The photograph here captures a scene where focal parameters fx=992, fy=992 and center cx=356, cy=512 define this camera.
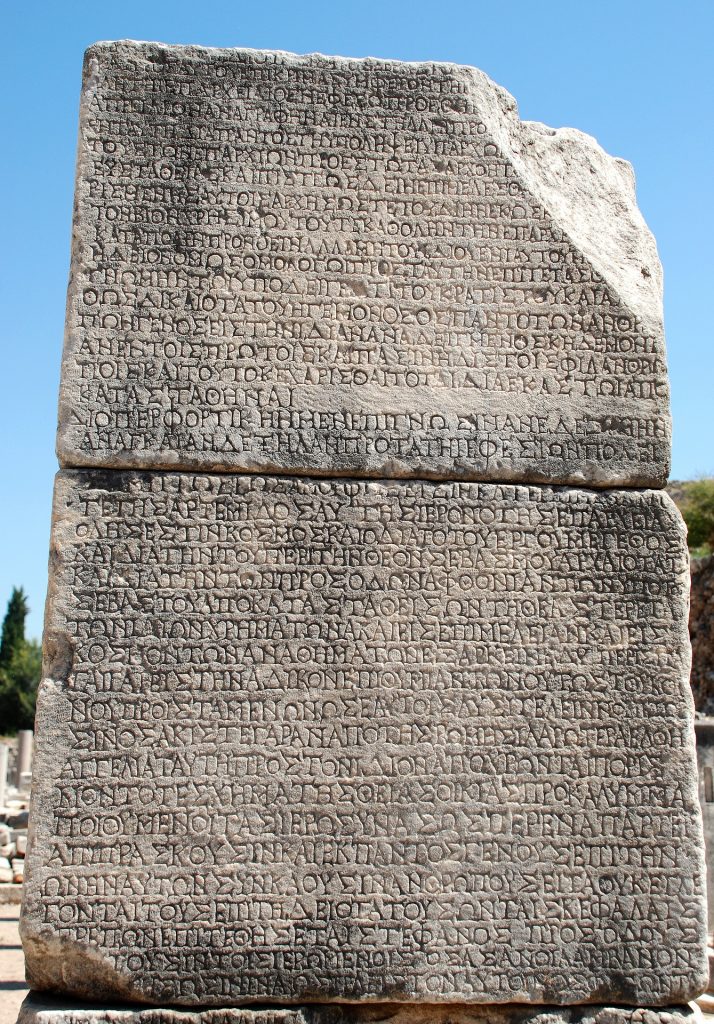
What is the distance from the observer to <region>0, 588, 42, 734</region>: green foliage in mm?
39594

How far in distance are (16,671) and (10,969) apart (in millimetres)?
33612

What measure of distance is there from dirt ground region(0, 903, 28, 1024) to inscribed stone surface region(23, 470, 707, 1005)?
510 cm

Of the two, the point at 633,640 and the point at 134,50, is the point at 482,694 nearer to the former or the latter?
the point at 633,640

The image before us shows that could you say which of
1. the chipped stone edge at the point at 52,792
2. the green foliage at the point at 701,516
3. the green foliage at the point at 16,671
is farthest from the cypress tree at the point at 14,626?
the chipped stone edge at the point at 52,792

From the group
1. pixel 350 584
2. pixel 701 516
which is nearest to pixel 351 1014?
pixel 350 584

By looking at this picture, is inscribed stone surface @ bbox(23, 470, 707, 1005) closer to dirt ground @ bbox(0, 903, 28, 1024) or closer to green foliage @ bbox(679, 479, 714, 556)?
dirt ground @ bbox(0, 903, 28, 1024)

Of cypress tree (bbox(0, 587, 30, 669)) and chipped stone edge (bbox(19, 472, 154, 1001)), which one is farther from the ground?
cypress tree (bbox(0, 587, 30, 669))

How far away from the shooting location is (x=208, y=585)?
3.22 metres

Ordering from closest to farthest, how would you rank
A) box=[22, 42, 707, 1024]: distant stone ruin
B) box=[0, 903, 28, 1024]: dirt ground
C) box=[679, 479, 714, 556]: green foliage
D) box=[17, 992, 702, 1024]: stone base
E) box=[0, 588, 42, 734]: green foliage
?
box=[17, 992, 702, 1024]: stone base < box=[22, 42, 707, 1024]: distant stone ruin < box=[0, 903, 28, 1024]: dirt ground < box=[679, 479, 714, 556]: green foliage < box=[0, 588, 42, 734]: green foliage

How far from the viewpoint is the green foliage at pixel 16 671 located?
39.6m

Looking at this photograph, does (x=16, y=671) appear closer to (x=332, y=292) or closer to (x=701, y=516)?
(x=701, y=516)

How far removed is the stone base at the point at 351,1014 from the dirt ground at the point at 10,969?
4907 mm

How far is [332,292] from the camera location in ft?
11.1

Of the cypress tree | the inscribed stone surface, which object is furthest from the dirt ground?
the cypress tree
